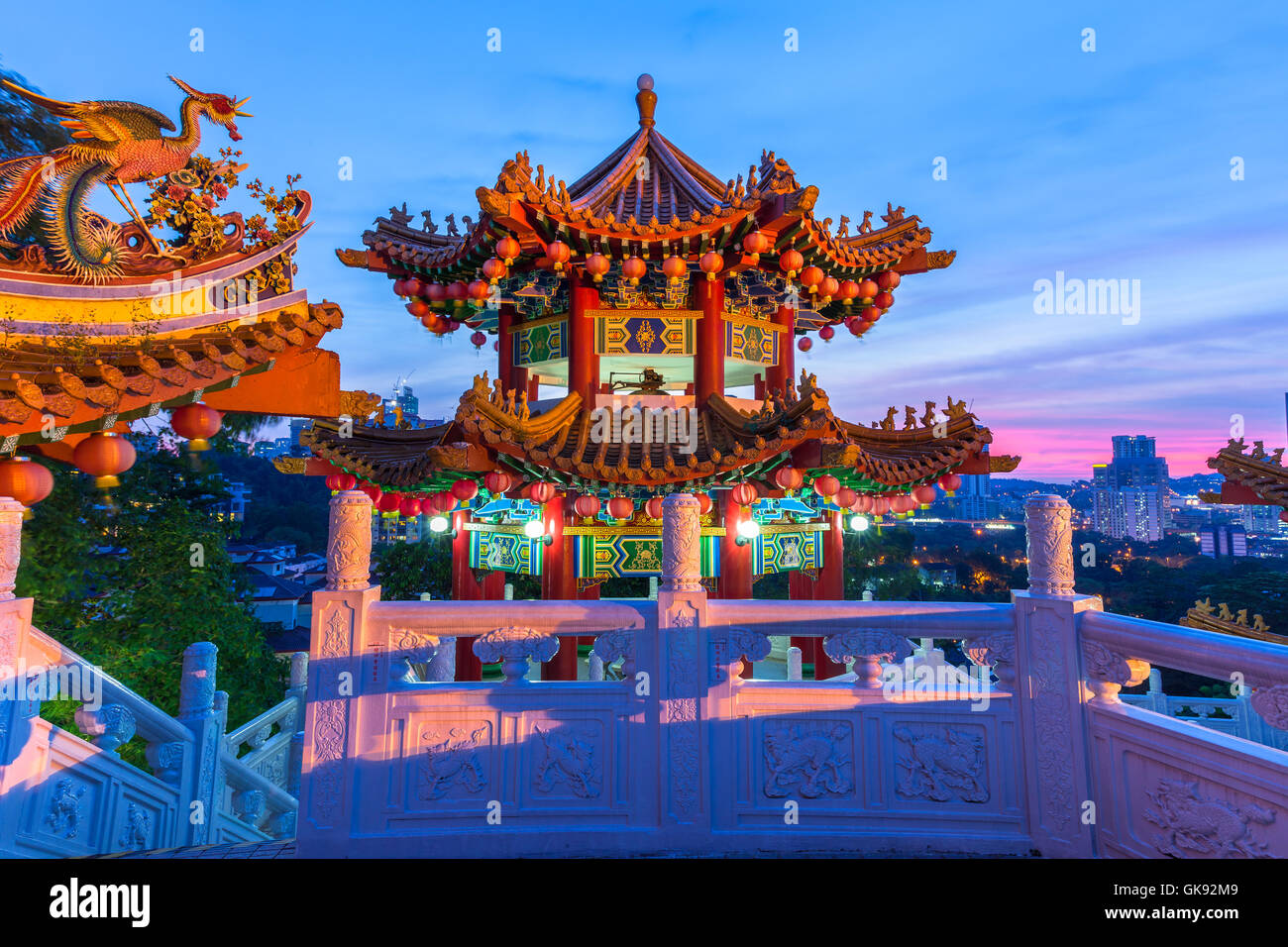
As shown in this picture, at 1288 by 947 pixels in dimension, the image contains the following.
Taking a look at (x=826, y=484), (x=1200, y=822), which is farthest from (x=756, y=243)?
(x=1200, y=822)

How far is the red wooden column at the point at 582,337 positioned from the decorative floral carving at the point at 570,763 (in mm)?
4319

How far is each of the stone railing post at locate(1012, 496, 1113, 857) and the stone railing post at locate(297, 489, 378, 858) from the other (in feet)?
12.4

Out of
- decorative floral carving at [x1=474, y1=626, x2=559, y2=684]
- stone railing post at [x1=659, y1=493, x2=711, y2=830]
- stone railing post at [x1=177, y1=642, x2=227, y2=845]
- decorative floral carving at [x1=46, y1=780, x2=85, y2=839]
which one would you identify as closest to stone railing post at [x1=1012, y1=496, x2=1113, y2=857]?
stone railing post at [x1=659, y1=493, x2=711, y2=830]

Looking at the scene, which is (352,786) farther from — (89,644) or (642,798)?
(89,644)

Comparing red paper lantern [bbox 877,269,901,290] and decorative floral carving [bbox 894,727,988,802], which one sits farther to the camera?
red paper lantern [bbox 877,269,901,290]

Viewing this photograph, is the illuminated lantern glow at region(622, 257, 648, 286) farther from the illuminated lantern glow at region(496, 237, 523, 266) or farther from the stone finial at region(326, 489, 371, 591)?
the stone finial at region(326, 489, 371, 591)

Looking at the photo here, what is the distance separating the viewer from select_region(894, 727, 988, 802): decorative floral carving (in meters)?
3.73

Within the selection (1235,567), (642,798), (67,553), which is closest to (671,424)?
(642,798)

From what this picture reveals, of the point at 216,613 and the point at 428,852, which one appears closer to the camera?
the point at 428,852

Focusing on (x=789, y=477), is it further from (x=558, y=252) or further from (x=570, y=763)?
(x=570, y=763)

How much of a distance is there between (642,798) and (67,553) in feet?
34.3

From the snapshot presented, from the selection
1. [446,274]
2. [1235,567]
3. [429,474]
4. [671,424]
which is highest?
[446,274]

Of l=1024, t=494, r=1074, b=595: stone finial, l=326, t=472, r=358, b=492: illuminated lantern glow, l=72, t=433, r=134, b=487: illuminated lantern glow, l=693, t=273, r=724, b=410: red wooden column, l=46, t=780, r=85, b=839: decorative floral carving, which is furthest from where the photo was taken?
l=693, t=273, r=724, b=410: red wooden column
